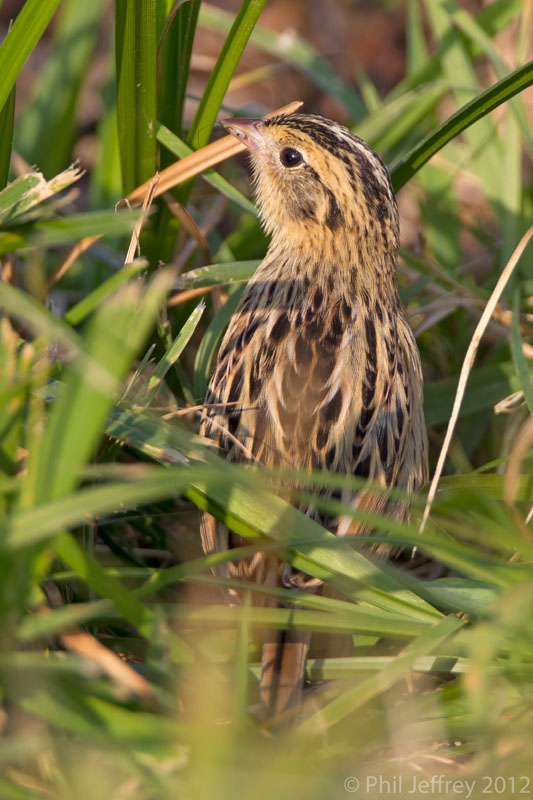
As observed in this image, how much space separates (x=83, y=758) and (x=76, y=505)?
56 centimetres

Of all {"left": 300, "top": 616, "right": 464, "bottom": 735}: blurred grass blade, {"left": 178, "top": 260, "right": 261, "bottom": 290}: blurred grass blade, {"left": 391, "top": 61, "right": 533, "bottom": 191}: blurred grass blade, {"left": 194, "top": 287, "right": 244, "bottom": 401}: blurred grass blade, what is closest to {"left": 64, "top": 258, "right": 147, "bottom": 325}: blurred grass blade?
{"left": 178, "top": 260, "right": 261, "bottom": 290}: blurred grass blade

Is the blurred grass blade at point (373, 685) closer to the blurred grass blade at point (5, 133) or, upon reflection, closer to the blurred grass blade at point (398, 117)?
the blurred grass blade at point (5, 133)

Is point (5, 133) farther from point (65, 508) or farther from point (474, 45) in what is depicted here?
point (474, 45)

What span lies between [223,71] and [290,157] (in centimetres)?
44

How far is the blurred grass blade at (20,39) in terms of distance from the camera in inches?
119

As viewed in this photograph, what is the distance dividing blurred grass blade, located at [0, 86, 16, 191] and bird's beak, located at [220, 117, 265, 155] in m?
0.87

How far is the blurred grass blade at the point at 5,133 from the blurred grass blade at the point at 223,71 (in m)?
0.72

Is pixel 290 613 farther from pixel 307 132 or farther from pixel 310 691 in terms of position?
pixel 307 132

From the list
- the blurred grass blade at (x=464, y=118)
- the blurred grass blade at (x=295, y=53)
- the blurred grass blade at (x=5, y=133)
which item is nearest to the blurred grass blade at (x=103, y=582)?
the blurred grass blade at (x=5, y=133)

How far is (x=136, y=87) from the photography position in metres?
3.33

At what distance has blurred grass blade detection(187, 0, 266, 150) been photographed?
3.31 meters

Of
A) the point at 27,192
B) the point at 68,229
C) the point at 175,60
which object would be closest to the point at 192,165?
the point at 175,60

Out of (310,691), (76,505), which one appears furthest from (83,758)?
(310,691)

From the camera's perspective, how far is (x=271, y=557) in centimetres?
273
